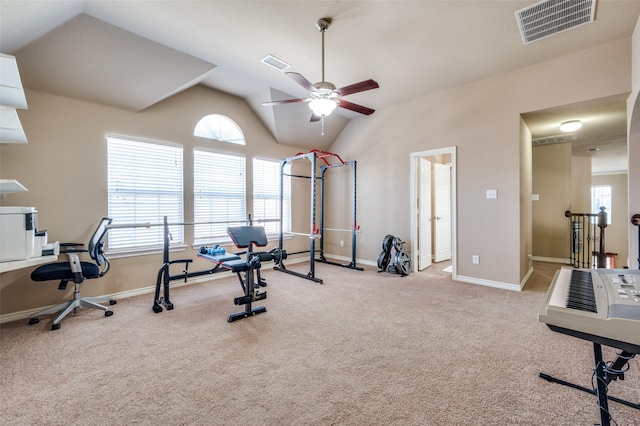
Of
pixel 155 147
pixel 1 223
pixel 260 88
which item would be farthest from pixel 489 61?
pixel 1 223

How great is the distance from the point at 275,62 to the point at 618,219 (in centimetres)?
1217

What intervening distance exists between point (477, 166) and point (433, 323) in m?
2.58

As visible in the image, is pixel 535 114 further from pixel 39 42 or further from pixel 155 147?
pixel 39 42

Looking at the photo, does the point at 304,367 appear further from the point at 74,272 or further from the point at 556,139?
the point at 556,139

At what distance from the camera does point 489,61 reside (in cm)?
352

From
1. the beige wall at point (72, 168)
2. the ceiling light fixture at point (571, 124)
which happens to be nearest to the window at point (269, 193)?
the beige wall at point (72, 168)

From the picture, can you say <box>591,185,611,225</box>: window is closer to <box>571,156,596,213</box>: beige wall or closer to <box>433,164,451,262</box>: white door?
<box>571,156,596,213</box>: beige wall

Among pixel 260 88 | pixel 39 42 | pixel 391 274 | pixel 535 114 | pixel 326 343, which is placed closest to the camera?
pixel 326 343

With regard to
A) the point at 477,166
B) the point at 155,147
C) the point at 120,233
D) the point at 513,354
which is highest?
the point at 155,147

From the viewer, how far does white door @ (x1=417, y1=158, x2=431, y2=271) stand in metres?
5.04

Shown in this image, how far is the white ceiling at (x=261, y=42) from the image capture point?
253 centimetres

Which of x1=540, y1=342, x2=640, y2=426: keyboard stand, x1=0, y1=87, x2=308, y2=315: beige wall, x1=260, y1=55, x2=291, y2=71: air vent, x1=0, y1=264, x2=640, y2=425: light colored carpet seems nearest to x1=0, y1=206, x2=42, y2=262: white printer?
x1=0, y1=264, x2=640, y2=425: light colored carpet

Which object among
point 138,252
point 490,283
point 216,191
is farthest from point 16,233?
point 490,283

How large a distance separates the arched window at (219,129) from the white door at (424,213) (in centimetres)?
329
